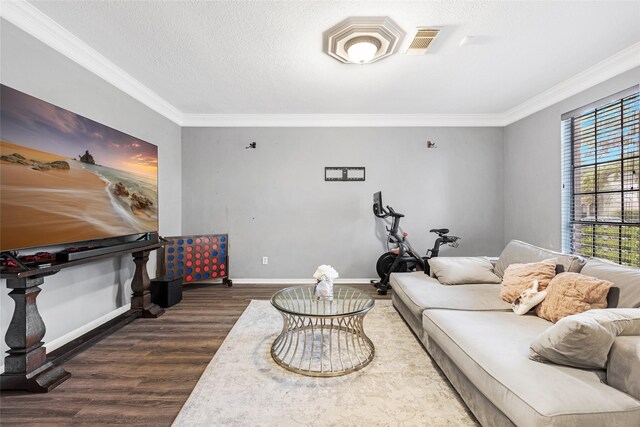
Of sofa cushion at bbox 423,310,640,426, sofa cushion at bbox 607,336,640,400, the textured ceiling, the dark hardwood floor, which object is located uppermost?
the textured ceiling

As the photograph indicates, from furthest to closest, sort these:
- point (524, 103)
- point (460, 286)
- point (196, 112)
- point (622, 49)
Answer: point (196, 112) < point (524, 103) < point (460, 286) < point (622, 49)

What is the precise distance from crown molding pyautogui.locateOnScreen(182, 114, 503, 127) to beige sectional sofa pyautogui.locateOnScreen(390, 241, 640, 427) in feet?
8.50

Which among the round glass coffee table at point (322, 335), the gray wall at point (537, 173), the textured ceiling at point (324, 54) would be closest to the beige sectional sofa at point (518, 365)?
the round glass coffee table at point (322, 335)

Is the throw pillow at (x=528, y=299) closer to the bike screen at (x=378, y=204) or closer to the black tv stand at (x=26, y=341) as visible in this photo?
the bike screen at (x=378, y=204)

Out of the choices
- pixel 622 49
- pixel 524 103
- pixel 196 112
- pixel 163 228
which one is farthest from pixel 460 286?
pixel 196 112

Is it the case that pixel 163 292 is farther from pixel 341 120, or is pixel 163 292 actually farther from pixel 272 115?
pixel 341 120

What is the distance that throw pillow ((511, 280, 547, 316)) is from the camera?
1.96m

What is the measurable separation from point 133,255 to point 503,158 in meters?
5.47

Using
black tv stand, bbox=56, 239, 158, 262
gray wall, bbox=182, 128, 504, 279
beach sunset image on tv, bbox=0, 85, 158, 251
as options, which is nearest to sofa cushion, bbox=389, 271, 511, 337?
gray wall, bbox=182, 128, 504, 279

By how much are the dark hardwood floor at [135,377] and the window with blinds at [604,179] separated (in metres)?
4.08

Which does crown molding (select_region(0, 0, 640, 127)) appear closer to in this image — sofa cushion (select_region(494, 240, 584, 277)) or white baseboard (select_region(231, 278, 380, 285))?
sofa cushion (select_region(494, 240, 584, 277))

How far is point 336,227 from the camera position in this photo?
4320 mm

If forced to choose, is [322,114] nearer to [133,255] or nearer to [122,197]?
[122,197]

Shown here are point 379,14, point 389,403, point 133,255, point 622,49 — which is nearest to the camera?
point 389,403
